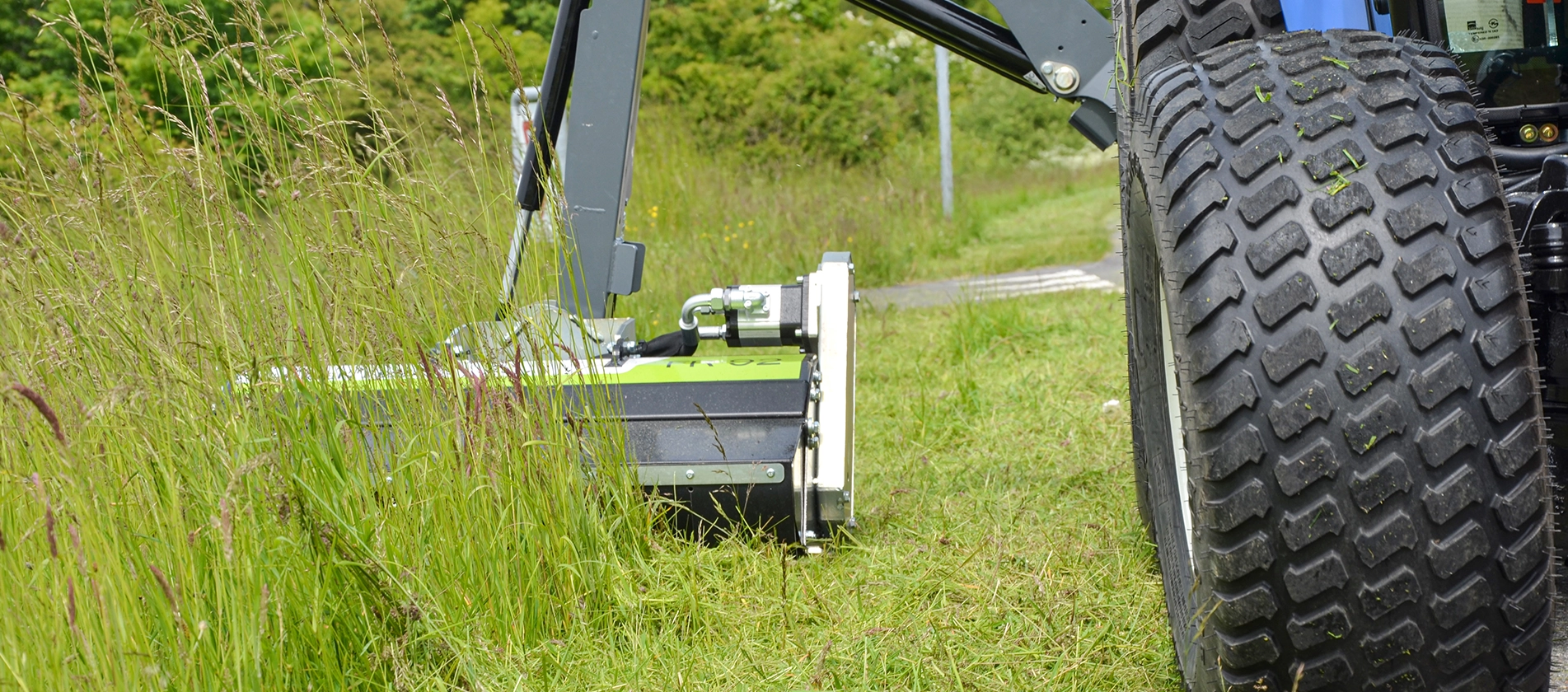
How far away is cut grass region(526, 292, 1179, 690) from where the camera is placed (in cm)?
212

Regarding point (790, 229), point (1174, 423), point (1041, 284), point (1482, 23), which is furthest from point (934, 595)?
point (1041, 284)

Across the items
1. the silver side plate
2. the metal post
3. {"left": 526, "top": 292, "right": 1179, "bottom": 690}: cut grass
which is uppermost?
the metal post

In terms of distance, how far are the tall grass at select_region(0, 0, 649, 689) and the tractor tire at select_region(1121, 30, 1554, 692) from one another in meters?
1.20

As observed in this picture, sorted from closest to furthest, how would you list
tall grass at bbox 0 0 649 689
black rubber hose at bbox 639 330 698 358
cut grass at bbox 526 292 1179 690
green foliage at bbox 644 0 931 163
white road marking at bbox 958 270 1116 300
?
tall grass at bbox 0 0 649 689 < cut grass at bbox 526 292 1179 690 < black rubber hose at bbox 639 330 698 358 < white road marking at bbox 958 270 1116 300 < green foliage at bbox 644 0 931 163

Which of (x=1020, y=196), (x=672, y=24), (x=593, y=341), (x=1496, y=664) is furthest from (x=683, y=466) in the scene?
(x=1020, y=196)

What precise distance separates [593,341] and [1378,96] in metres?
1.78

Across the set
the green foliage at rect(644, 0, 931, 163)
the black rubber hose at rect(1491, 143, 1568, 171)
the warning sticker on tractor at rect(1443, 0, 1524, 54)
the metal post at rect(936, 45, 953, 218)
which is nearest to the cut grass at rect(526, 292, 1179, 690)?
the black rubber hose at rect(1491, 143, 1568, 171)

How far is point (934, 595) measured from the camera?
2.52 m

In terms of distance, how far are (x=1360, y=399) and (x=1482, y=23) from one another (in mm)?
1465

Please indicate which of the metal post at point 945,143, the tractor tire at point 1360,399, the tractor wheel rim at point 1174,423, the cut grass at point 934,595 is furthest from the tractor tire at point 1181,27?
the metal post at point 945,143

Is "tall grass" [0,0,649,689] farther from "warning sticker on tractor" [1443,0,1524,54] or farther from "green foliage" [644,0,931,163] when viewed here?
"green foliage" [644,0,931,163]

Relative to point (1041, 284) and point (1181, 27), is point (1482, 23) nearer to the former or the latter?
point (1181, 27)

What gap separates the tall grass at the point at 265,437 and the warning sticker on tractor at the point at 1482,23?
1.96 meters

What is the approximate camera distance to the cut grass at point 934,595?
2125 mm
